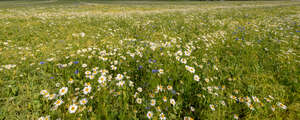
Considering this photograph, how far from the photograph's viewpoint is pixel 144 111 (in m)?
1.85

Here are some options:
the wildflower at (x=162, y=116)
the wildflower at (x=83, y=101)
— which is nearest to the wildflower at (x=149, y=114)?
the wildflower at (x=162, y=116)

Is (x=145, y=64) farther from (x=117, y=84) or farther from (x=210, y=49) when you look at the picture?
(x=210, y=49)

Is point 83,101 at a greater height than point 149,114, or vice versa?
point 83,101

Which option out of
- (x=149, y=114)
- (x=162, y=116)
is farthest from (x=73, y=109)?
(x=162, y=116)

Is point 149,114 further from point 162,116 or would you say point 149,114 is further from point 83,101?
point 83,101

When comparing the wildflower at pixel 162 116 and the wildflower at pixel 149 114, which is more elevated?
the wildflower at pixel 149 114

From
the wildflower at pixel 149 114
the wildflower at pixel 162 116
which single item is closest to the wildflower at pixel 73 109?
the wildflower at pixel 149 114

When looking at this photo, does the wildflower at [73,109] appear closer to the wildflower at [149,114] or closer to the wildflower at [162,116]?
the wildflower at [149,114]

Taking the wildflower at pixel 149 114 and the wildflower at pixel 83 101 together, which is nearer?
the wildflower at pixel 149 114

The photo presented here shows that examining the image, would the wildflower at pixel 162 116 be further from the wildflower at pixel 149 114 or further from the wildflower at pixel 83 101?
the wildflower at pixel 83 101

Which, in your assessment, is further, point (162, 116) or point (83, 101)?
point (83, 101)

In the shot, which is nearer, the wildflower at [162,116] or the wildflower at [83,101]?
Result: the wildflower at [162,116]

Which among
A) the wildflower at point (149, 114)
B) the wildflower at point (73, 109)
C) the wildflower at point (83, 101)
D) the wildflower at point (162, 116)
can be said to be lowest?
the wildflower at point (162, 116)

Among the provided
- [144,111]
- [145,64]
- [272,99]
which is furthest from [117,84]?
[272,99]
